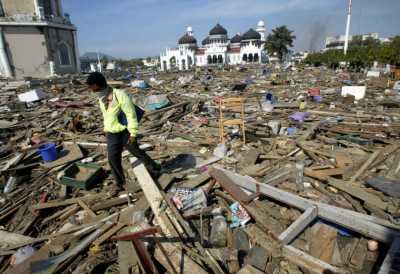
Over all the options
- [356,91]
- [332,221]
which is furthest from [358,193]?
[356,91]

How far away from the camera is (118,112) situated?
13.5 ft

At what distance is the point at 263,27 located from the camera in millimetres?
79438

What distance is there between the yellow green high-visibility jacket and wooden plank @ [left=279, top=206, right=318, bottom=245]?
8.91 feet

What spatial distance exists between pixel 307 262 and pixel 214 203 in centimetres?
171

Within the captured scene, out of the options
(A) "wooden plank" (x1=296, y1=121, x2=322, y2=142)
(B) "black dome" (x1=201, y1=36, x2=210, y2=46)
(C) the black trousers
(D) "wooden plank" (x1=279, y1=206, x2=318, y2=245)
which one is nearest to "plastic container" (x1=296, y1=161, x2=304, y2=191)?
(D) "wooden plank" (x1=279, y1=206, x2=318, y2=245)

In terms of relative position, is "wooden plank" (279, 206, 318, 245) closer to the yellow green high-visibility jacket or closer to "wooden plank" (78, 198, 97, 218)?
the yellow green high-visibility jacket

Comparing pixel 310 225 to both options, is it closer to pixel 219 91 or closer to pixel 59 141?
pixel 59 141

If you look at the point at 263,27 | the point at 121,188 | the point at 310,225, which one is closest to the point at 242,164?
the point at 310,225

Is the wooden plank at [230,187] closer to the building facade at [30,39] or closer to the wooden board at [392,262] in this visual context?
the wooden board at [392,262]

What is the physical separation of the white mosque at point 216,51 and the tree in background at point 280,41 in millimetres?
9501

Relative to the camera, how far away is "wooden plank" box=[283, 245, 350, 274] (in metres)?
2.82

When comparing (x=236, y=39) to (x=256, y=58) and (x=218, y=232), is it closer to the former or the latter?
(x=256, y=58)

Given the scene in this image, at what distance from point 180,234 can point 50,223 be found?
224 cm

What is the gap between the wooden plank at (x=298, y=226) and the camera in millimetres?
3189
